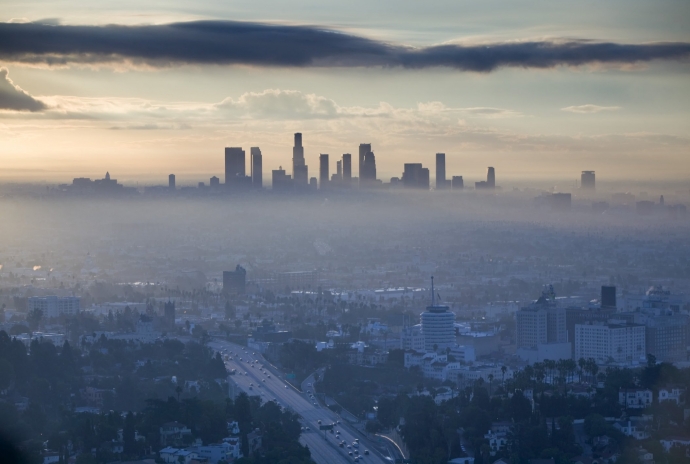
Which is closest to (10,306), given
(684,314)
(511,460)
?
(684,314)

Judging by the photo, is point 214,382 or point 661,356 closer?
point 214,382

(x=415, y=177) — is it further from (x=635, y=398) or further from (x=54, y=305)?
(x=635, y=398)

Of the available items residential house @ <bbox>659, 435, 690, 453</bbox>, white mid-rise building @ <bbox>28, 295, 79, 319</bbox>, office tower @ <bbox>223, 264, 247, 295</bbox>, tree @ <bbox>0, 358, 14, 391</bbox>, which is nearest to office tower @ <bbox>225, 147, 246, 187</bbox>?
office tower @ <bbox>223, 264, 247, 295</bbox>

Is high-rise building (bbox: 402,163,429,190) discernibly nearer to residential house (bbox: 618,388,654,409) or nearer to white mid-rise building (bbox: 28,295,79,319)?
white mid-rise building (bbox: 28,295,79,319)

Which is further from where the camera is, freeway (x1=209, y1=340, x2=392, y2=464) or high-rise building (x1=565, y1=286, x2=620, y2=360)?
high-rise building (x1=565, y1=286, x2=620, y2=360)

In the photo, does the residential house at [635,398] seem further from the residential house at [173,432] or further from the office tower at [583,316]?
the office tower at [583,316]

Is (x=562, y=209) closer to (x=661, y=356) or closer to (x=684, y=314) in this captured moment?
(x=684, y=314)

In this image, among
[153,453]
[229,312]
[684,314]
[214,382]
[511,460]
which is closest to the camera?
[511,460]
